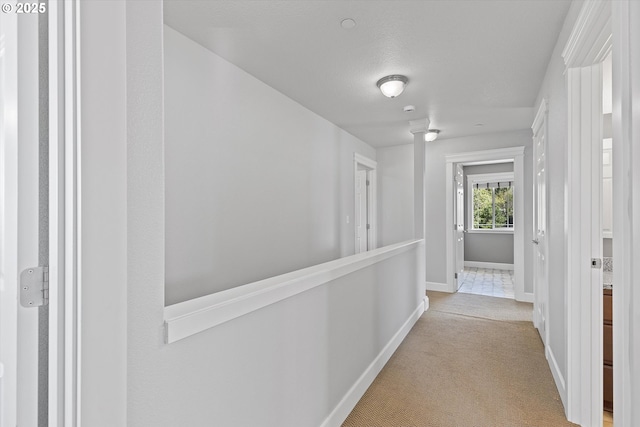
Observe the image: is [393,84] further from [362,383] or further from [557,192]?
[362,383]

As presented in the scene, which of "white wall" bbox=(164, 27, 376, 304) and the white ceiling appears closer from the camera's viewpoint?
the white ceiling

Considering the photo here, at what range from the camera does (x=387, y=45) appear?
2.33 metres

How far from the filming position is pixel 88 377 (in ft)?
2.39

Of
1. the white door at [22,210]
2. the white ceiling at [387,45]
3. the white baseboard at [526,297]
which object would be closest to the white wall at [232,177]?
the white ceiling at [387,45]

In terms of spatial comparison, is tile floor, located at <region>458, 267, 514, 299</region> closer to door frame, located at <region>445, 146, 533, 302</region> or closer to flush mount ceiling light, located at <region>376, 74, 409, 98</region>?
door frame, located at <region>445, 146, 533, 302</region>

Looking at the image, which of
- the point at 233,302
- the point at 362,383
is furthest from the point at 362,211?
the point at 233,302

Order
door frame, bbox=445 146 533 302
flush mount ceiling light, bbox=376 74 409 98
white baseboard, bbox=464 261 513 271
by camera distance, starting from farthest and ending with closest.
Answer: white baseboard, bbox=464 261 513 271
door frame, bbox=445 146 533 302
flush mount ceiling light, bbox=376 74 409 98

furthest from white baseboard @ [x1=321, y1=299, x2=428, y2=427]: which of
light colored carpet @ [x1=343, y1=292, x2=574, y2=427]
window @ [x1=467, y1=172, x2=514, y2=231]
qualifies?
window @ [x1=467, y1=172, x2=514, y2=231]

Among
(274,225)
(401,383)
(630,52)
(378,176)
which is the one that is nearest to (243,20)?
(274,225)

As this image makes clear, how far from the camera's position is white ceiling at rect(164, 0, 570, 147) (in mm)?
1927

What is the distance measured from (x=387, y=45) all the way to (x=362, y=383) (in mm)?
2349

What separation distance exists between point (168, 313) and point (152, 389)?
195 millimetres

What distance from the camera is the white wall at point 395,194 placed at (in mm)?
5410

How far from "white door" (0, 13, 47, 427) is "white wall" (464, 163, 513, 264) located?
315 inches
